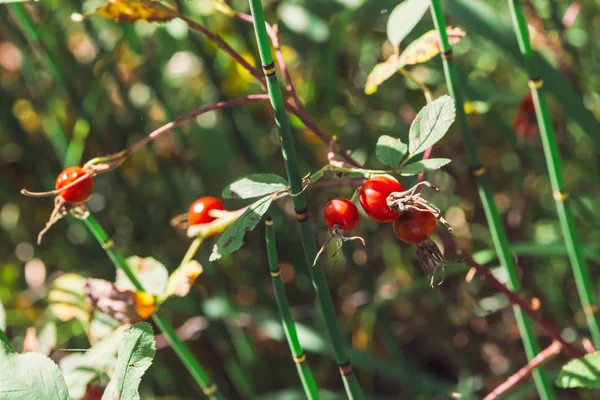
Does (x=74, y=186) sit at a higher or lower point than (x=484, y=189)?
higher

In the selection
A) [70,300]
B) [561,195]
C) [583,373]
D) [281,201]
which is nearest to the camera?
[583,373]

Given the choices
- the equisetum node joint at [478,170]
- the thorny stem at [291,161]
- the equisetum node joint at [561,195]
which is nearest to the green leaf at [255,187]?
the thorny stem at [291,161]

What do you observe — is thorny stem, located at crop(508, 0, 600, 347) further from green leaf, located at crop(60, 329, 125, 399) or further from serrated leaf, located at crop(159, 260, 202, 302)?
green leaf, located at crop(60, 329, 125, 399)

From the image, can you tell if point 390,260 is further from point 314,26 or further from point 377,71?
point 377,71

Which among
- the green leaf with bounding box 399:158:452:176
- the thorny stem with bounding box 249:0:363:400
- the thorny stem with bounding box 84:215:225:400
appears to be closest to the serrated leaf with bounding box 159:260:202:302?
the thorny stem with bounding box 84:215:225:400

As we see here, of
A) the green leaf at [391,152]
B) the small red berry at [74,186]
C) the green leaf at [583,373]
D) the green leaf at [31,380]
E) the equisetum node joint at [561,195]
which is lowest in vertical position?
the green leaf at [583,373]

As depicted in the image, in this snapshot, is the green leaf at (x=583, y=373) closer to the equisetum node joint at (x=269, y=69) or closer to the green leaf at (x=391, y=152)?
the green leaf at (x=391, y=152)

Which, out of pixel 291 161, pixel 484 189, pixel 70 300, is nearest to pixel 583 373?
pixel 484 189

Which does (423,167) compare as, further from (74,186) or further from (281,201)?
(281,201)
